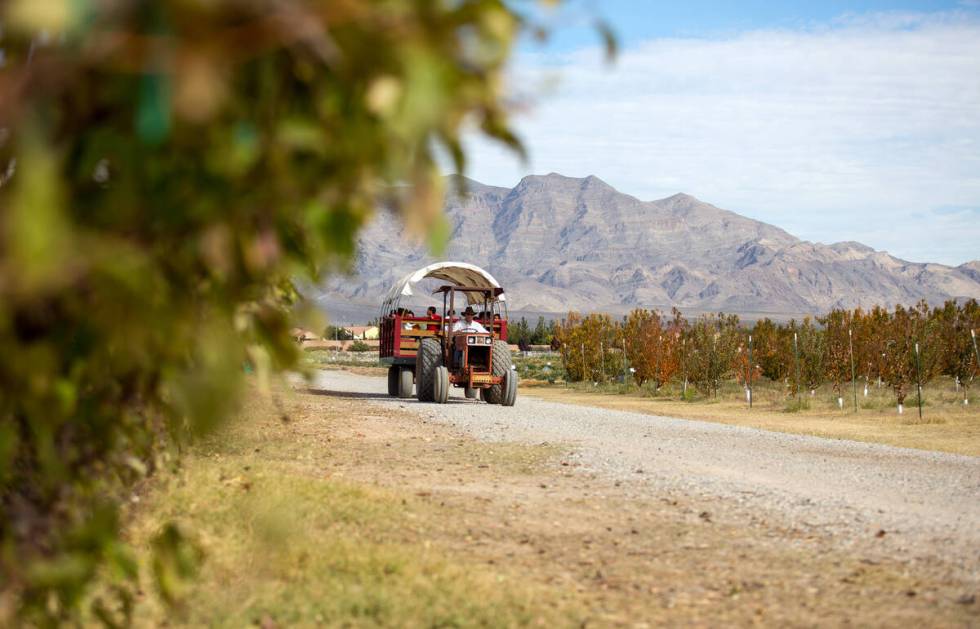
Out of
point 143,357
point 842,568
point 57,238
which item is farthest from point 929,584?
point 57,238

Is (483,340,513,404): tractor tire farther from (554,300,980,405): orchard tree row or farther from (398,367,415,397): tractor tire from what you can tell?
(554,300,980,405): orchard tree row

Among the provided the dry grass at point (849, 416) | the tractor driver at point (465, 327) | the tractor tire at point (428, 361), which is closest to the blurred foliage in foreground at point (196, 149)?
the dry grass at point (849, 416)

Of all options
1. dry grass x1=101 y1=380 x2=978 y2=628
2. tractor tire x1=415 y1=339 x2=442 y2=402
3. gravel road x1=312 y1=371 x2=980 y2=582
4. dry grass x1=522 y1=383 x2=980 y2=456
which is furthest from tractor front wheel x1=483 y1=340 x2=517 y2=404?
dry grass x1=101 y1=380 x2=978 y2=628

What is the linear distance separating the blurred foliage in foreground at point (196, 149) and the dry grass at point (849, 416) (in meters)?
Answer: 14.4

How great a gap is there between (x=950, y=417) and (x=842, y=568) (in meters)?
17.7

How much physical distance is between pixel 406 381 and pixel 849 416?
441 inches

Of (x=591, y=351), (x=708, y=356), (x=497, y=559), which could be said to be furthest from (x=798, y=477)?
(x=591, y=351)

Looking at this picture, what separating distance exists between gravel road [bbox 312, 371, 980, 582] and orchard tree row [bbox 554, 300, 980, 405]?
1299cm

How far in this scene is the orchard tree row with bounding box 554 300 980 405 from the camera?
1192 inches

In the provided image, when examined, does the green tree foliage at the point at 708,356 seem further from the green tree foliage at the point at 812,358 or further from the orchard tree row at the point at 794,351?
the green tree foliage at the point at 812,358

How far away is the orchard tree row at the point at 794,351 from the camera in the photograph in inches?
1192

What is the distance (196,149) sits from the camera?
5.04ft

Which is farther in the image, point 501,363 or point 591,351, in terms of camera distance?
point 591,351

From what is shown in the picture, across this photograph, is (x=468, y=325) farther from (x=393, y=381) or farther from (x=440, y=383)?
(x=393, y=381)
